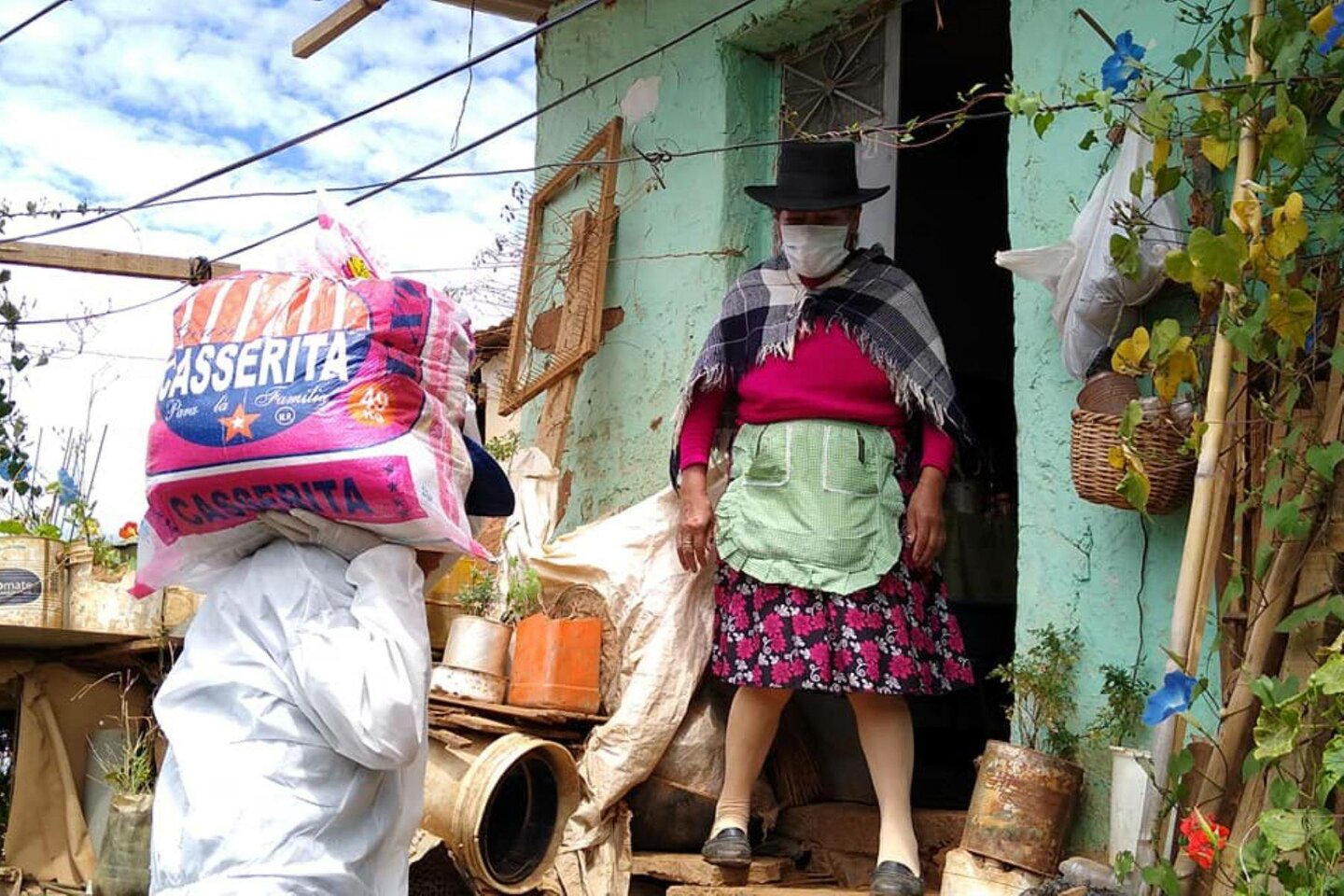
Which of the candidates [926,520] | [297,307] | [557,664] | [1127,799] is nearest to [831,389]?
[926,520]

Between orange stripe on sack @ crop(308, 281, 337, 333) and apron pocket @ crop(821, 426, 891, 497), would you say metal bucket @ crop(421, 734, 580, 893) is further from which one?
orange stripe on sack @ crop(308, 281, 337, 333)

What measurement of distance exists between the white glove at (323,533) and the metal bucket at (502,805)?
4.89 ft

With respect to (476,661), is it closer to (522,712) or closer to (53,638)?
(522,712)

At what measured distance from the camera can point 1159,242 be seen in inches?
146

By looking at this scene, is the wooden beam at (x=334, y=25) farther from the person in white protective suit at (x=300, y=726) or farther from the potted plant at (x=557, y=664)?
the person in white protective suit at (x=300, y=726)

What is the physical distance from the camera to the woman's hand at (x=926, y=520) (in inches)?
171

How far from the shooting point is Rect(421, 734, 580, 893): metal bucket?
432 cm

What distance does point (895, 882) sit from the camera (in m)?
4.04

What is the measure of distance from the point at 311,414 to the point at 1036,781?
6.44ft

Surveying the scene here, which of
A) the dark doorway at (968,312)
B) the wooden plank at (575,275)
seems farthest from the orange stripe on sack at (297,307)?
the dark doorway at (968,312)

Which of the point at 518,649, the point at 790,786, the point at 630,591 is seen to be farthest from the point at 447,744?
the point at 790,786

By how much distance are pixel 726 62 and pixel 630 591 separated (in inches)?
79.4

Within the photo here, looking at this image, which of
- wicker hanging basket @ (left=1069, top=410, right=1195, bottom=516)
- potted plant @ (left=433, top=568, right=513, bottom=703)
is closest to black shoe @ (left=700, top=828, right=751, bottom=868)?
potted plant @ (left=433, top=568, right=513, bottom=703)

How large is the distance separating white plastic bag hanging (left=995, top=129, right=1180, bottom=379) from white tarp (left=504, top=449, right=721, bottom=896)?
→ 140 centimetres
